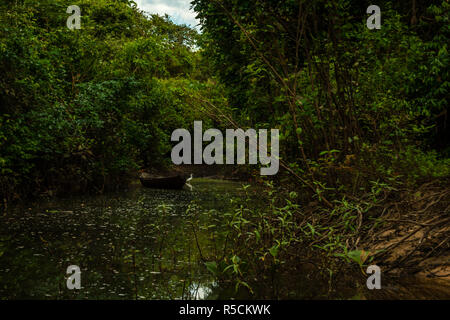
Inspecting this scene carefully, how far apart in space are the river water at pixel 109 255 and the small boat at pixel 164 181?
22.8 ft

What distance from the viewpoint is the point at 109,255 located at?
5320mm

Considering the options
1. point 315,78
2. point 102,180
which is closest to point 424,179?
point 315,78

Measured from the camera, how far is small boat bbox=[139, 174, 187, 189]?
53.0ft

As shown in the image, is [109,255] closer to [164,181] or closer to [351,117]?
[351,117]

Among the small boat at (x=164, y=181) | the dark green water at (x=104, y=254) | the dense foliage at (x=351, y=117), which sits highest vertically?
the dense foliage at (x=351, y=117)

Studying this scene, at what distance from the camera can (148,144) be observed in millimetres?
17703

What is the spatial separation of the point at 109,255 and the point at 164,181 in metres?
10.9

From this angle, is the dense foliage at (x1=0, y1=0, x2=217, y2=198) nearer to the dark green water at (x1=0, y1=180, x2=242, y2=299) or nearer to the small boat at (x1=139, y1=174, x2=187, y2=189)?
the small boat at (x1=139, y1=174, x2=187, y2=189)

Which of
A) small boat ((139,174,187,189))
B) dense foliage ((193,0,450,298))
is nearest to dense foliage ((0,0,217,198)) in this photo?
small boat ((139,174,187,189))

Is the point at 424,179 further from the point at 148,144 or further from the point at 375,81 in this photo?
the point at 148,144

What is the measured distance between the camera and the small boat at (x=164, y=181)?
16141 millimetres

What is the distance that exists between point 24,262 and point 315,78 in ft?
16.0

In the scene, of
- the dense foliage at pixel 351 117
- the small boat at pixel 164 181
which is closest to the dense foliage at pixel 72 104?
the small boat at pixel 164 181

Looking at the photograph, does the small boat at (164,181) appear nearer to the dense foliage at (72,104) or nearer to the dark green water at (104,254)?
the dense foliage at (72,104)
